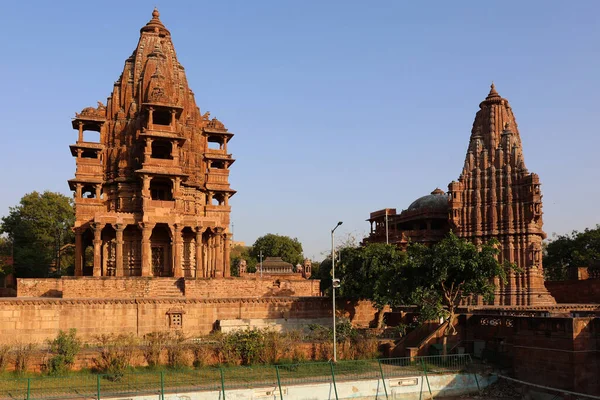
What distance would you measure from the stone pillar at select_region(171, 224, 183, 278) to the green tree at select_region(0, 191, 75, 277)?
28475 millimetres

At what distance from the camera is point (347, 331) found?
32469 mm

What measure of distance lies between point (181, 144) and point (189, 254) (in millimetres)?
8680

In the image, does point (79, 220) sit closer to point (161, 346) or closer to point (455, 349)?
point (161, 346)

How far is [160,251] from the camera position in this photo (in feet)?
145

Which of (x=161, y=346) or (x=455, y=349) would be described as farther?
(x=455, y=349)

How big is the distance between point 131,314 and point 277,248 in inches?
2903

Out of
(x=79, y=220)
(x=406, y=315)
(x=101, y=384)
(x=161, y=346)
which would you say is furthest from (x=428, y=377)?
(x=79, y=220)

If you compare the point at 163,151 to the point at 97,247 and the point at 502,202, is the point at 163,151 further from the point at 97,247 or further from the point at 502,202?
the point at 502,202

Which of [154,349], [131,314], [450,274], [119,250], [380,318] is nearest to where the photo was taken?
[154,349]

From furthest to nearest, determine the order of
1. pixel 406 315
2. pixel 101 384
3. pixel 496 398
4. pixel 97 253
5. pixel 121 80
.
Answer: pixel 121 80 < pixel 97 253 < pixel 406 315 < pixel 496 398 < pixel 101 384

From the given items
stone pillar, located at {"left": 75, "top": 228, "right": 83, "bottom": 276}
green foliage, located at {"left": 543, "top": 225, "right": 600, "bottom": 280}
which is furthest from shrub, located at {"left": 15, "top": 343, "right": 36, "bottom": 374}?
green foliage, located at {"left": 543, "top": 225, "right": 600, "bottom": 280}

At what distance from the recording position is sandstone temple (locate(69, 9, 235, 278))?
4100 cm

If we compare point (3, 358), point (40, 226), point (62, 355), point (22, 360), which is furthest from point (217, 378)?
point (40, 226)

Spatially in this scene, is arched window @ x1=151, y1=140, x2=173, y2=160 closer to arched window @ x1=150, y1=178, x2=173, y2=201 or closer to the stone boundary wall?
arched window @ x1=150, y1=178, x2=173, y2=201
